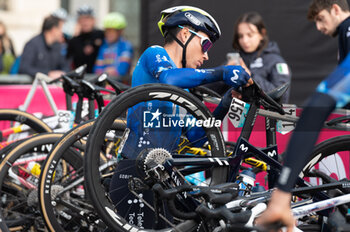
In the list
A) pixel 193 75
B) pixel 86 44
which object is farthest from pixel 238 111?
pixel 86 44

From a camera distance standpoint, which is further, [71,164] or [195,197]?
[71,164]

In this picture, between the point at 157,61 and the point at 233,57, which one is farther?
the point at 233,57

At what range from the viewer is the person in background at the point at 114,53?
9.98m

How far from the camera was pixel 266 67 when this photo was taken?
263 inches

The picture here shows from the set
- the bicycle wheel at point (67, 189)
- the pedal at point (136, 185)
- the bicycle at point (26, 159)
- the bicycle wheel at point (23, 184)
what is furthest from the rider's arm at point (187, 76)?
the bicycle wheel at point (23, 184)

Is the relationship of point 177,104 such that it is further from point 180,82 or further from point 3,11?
point 3,11

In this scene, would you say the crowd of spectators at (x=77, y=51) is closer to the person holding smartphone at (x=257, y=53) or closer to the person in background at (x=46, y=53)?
the person in background at (x=46, y=53)

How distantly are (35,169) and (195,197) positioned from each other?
2099 millimetres

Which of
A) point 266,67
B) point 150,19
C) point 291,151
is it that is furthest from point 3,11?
point 291,151

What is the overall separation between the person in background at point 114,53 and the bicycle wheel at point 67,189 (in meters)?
4.64

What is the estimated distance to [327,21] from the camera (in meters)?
5.98

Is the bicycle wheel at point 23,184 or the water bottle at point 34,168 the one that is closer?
the bicycle wheel at point 23,184

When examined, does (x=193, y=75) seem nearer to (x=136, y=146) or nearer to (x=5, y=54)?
(x=136, y=146)

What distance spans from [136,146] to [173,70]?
53 cm
